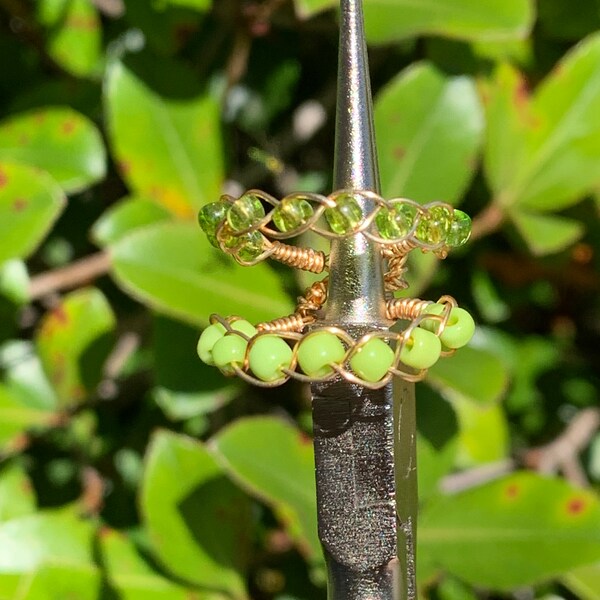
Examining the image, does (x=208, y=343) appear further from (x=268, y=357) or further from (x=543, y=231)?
(x=543, y=231)

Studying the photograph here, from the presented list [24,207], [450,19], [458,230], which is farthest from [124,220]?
[458,230]

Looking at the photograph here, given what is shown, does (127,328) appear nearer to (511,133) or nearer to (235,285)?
(235,285)

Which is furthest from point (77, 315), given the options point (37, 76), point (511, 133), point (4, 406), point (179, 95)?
point (511, 133)

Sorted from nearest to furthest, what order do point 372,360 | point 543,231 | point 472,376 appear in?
1. point 372,360
2. point 472,376
3. point 543,231

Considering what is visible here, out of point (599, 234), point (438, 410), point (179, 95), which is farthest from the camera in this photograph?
point (599, 234)

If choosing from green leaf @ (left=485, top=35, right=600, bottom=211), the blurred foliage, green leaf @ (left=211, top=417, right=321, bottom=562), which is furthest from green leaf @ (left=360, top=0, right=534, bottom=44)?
green leaf @ (left=211, top=417, right=321, bottom=562)

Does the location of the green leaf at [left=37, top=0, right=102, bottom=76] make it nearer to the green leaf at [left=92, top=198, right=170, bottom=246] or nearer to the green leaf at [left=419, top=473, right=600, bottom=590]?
the green leaf at [left=92, top=198, right=170, bottom=246]
